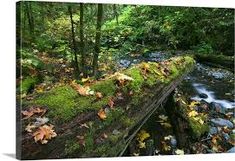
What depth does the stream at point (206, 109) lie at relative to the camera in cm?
593

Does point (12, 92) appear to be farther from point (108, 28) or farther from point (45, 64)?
point (108, 28)

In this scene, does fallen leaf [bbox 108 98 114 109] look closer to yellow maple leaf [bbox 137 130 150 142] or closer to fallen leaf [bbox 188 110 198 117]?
yellow maple leaf [bbox 137 130 150 142]

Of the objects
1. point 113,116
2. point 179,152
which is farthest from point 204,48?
point 113,116

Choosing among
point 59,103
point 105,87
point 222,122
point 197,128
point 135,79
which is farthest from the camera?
point 222,122

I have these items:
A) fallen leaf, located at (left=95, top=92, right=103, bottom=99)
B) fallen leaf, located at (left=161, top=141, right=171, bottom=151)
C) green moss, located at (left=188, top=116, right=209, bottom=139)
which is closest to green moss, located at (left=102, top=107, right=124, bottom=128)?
fallen leaf, located at (left=95, top=92, right=103, bottom=99)

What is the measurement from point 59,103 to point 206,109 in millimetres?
2265

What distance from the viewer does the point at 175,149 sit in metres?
5.93

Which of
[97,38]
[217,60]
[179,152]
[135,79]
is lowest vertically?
[179,152]

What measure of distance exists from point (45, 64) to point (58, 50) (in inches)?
8.8

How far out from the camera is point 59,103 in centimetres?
488

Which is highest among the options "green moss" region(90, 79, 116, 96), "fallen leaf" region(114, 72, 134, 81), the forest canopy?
the forest canopy

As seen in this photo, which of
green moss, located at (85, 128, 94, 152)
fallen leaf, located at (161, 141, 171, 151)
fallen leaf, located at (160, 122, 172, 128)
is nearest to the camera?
green moss, located at (85, 128, 94, 152)

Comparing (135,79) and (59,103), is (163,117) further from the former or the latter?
(59,103)

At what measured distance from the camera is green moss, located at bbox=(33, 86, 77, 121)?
4805mm
